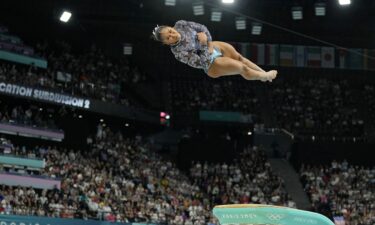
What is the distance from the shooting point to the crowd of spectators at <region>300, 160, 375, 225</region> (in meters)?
25.9

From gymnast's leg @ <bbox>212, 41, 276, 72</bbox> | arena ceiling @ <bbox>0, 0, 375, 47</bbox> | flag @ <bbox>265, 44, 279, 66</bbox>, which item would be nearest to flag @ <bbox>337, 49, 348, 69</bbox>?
arena ceiling @ <bbox>0, 0, 375, 47</bbox>

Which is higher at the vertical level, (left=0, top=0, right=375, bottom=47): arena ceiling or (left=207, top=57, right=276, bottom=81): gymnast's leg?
(left=0, top=0, right=375, bottom=47): arena ceiling

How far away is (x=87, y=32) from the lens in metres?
34.1

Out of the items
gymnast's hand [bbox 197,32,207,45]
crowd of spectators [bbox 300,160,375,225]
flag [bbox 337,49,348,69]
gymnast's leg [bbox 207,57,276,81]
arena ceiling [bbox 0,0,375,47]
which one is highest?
arena ceiling [bbox 0,0,375,47]

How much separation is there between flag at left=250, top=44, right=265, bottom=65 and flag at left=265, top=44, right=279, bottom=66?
0.83 ft

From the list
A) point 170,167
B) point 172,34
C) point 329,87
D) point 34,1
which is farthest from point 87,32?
point 172,34

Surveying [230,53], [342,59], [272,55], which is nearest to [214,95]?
[272,55]

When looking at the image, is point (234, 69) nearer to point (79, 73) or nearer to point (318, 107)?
point (79, 73)

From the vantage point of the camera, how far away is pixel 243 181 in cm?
2948

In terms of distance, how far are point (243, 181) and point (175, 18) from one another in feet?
34.0

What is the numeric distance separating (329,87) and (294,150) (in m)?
6.28

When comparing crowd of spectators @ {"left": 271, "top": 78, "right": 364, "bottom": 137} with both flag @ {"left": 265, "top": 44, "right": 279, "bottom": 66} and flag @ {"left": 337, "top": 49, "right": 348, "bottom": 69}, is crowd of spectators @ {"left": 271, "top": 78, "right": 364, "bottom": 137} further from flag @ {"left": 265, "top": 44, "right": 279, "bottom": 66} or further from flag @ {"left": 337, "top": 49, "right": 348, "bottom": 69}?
flag @ {"left": 265, "top": 44, "right": 279, "bottom": 66}

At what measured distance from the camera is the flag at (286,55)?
117 feet

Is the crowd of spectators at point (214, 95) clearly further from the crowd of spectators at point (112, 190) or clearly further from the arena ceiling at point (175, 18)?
the crowd of spectators at point (112, 190)
